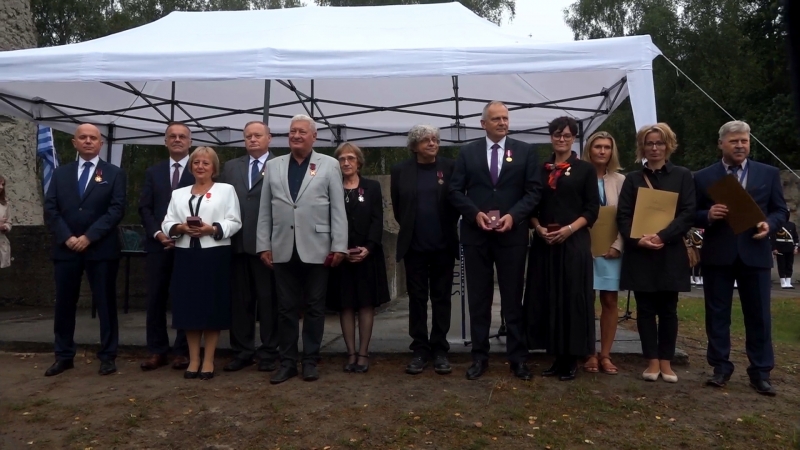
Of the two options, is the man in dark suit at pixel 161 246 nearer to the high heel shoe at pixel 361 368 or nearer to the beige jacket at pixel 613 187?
the high heel shoe at pixel 361 368

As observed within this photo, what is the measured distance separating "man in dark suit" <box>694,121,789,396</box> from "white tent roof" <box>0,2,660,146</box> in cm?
70

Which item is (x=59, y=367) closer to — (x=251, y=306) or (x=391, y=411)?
(x=251, y=306)

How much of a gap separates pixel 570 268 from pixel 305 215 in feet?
6.27

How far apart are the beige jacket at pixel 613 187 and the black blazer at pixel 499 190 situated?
637mm

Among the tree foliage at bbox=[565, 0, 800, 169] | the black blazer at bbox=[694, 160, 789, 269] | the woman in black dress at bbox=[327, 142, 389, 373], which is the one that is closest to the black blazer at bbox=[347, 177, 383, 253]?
the woman in black dress at bbox=[327, 142, 389, 373]

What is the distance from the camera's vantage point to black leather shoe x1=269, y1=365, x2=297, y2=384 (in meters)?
5.29

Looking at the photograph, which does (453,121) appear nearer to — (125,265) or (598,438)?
(125,265)

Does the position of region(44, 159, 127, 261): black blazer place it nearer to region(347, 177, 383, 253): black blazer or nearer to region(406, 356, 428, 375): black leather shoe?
region(347, 177, 383, 253): black blazer

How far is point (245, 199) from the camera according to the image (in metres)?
5.76

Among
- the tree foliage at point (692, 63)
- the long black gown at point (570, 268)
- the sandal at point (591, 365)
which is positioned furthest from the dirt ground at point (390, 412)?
the tree foliage at point (692, 63)

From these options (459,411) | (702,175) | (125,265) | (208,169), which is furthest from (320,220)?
(125,265)

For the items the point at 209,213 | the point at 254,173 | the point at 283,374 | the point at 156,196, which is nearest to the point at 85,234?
the point at 156,196

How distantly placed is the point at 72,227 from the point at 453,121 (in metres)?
5.36

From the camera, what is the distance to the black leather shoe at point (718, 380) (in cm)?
518
